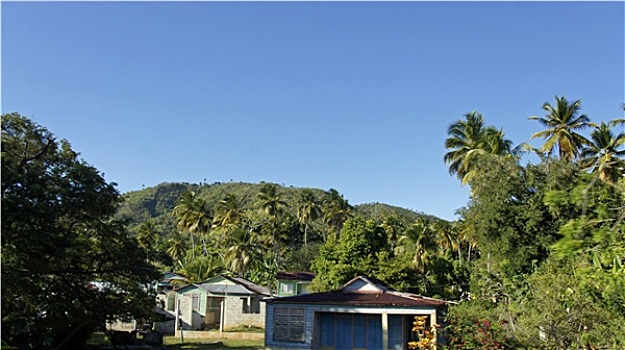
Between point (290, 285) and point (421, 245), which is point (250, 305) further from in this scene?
point (421, 245)

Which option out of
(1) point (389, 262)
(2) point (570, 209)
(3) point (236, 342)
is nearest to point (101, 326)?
(3) point (236, 342)

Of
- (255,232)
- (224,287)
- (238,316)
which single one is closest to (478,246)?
(238,316)

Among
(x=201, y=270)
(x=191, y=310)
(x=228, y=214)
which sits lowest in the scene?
(x=191, y=310)

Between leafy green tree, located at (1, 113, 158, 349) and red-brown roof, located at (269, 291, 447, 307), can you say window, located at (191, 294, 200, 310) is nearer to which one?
red-brown roof, located at (269, 291, 447, 307)

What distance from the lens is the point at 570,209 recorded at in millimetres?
20328

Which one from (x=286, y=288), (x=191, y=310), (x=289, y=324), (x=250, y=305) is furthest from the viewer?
(x=286, y=288)

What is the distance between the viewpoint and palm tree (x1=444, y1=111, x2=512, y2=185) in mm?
33938

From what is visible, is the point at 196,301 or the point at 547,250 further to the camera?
the point at 196,301

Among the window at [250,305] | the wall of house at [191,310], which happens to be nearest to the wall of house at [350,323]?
the wall of house at [191,310]

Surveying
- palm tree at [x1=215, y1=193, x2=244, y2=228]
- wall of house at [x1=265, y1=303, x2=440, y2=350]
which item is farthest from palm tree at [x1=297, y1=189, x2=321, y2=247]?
wall of house at [x1=265, y1=303, x2=440, y2=350]

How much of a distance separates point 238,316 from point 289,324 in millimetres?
12744

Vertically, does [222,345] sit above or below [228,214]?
below

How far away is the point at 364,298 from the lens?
26.1 meters

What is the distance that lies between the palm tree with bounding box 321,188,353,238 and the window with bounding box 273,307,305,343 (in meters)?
38.9
